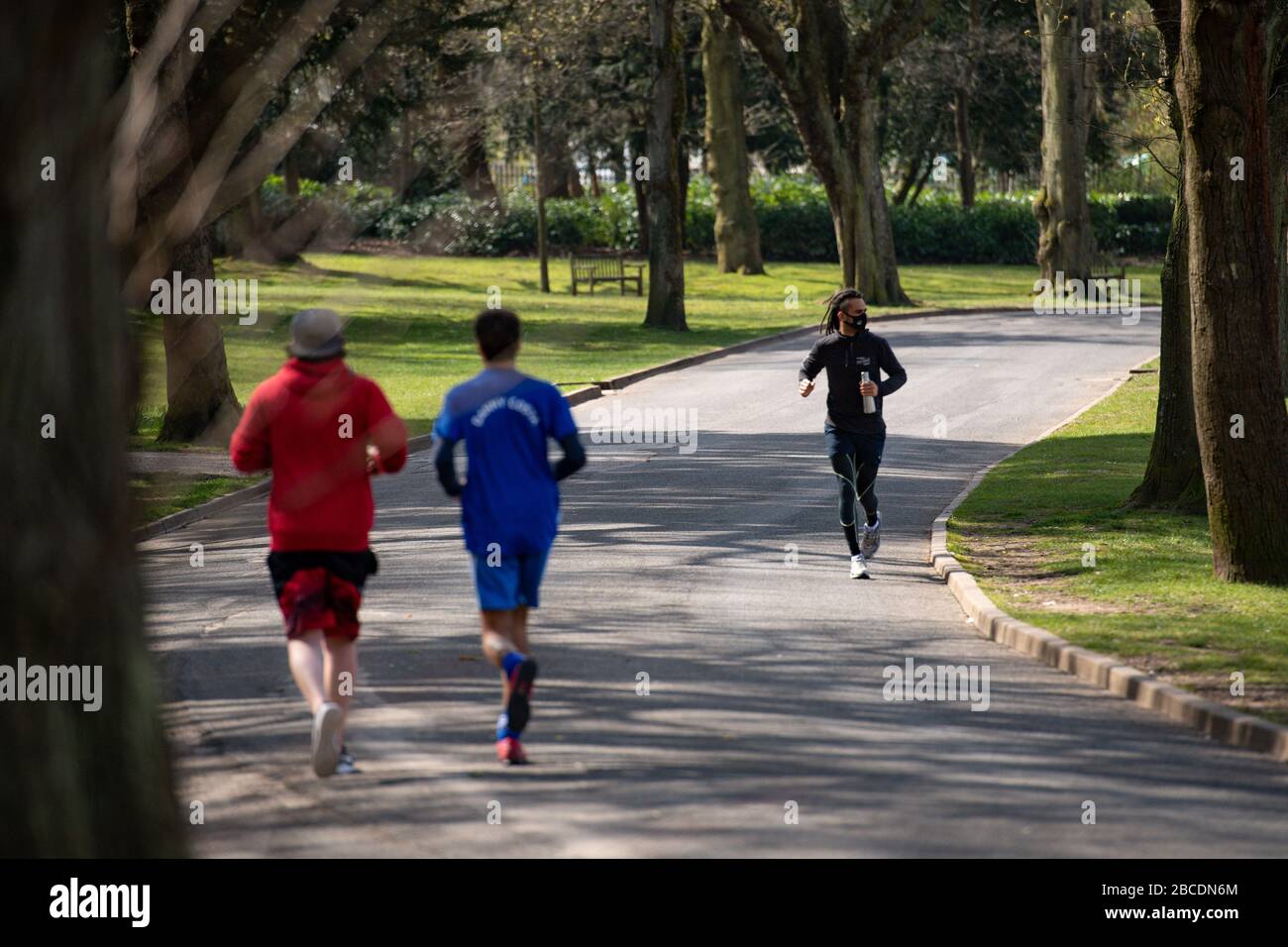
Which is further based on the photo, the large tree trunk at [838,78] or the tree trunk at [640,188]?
the tree trunk at [640,188]

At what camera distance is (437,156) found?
59.2 m

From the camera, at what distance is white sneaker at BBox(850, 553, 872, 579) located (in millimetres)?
12953

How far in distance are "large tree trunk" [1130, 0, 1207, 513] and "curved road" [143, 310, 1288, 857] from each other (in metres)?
2.22

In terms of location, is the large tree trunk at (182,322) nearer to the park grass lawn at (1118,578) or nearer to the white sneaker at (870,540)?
the park grass lawn at (1118,578)

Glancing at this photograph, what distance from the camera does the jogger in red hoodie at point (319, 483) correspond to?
24.1ft

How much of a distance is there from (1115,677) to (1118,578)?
3126 millimetres

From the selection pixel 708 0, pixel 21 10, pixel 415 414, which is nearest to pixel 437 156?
pixel 708 0

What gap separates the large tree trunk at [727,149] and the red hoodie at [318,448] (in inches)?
1743

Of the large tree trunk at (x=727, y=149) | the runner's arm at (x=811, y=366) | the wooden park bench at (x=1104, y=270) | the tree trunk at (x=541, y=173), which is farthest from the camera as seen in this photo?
the large tree trunk at (x=727, y=149)

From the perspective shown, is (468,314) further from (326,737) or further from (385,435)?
(326,737)

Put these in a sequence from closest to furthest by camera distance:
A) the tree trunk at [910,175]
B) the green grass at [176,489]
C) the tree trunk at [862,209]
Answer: the green grass at [176,489]
the tree trunk at [862,209]
the tree trunk at [910,175]

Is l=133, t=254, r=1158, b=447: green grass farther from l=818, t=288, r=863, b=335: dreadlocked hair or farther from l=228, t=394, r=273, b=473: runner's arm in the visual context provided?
l=228, t=394, r=273, b=473: runner's arm

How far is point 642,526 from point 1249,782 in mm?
8035

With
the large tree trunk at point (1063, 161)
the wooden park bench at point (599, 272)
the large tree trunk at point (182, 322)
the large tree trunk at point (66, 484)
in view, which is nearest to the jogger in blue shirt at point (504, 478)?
the large tree trunk at point (66, 484)
